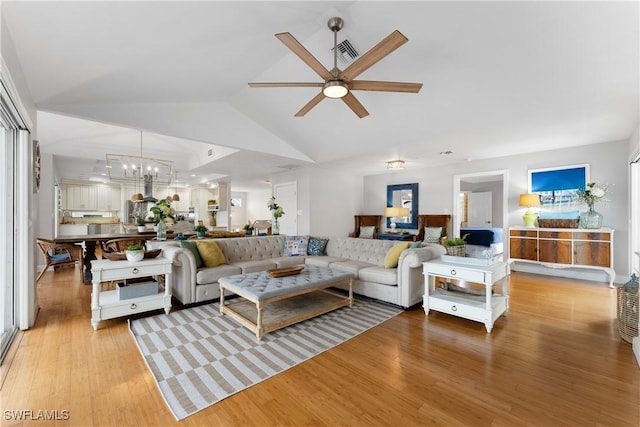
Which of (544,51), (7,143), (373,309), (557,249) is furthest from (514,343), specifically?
(7,143)

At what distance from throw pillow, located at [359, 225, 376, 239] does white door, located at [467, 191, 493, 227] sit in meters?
4.38

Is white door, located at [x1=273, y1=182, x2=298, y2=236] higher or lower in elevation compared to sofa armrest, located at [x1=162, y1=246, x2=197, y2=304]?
higher

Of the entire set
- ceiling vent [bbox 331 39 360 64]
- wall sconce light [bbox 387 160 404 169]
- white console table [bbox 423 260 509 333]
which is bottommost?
white console table [bbox 423 260 509 333]

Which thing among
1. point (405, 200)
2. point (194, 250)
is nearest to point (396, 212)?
point (405, 200)

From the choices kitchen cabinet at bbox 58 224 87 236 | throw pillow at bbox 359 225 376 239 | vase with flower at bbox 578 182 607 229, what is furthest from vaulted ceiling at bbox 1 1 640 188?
kitchen cabinet at bbox 58 224 87 236

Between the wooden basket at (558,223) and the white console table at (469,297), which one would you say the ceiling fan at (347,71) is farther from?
the wooden basket at (558,223)

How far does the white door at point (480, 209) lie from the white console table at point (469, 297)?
7122 mm

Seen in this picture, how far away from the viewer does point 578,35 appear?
94.6 inches

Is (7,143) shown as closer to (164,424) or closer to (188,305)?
(188,305)

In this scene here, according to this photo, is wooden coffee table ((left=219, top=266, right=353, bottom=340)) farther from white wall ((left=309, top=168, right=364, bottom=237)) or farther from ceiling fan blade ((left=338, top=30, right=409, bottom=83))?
white wall ((left=309, top=168, right=364, bottom=237))

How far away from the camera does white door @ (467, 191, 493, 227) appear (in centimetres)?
930

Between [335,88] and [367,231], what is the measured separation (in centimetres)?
584

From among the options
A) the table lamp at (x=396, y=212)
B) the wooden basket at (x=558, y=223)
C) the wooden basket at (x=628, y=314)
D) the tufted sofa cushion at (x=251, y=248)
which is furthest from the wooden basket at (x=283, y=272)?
the wooden basket at (x=558, y=223)

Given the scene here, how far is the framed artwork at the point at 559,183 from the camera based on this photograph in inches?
200
